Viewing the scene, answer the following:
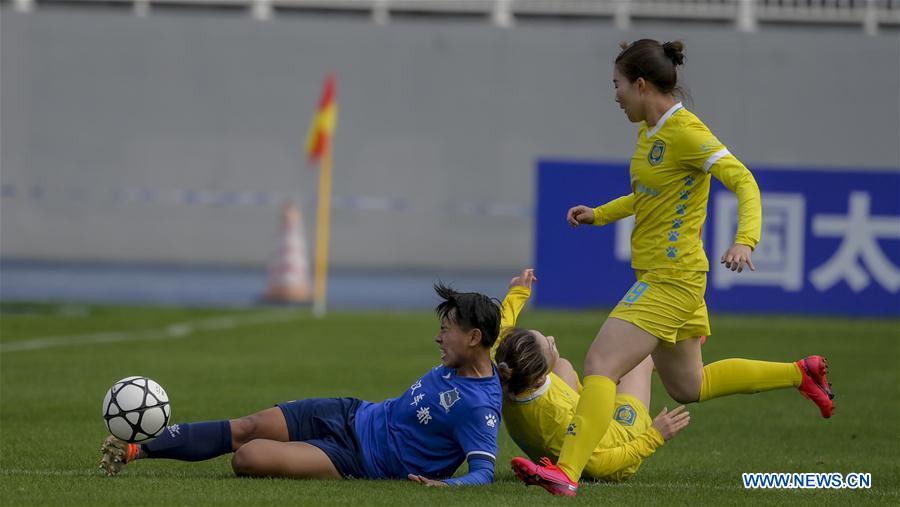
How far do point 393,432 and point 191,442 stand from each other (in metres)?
0.90

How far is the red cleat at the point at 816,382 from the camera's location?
663cm

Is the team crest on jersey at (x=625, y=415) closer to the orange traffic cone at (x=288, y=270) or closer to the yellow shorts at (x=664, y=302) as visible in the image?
the yellow shorts at (x=664, y=302)

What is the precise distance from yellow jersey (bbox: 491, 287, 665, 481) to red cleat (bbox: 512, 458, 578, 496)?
1.78 ft

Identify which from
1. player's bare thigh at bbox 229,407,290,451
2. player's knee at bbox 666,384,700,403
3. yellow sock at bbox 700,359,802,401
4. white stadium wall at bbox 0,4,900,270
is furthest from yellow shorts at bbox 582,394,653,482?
white stadium wall at bbox 0,4,900,270

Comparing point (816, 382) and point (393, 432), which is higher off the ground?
point (816, 382)

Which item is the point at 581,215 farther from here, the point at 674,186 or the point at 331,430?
the point at 331,430

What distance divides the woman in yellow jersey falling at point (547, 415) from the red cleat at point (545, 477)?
53 cm

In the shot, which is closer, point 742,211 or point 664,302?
point 742,211

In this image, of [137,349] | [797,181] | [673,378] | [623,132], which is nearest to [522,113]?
[623,132]

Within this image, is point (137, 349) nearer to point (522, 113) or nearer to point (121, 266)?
point (121, 266)

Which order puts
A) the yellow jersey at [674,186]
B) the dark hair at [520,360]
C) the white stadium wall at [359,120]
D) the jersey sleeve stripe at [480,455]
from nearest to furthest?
1. the jersey sleeve stripe at [480,455]
2. the yellow jersey at [674,186]
3. the dark hair at [520,360]
4. the white stadium wall at [359,120]

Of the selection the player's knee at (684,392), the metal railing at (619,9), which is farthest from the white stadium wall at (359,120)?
the player's knee at (684,392)

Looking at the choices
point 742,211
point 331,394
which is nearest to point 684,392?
point 742,211

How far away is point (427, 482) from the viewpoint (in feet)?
19.5
